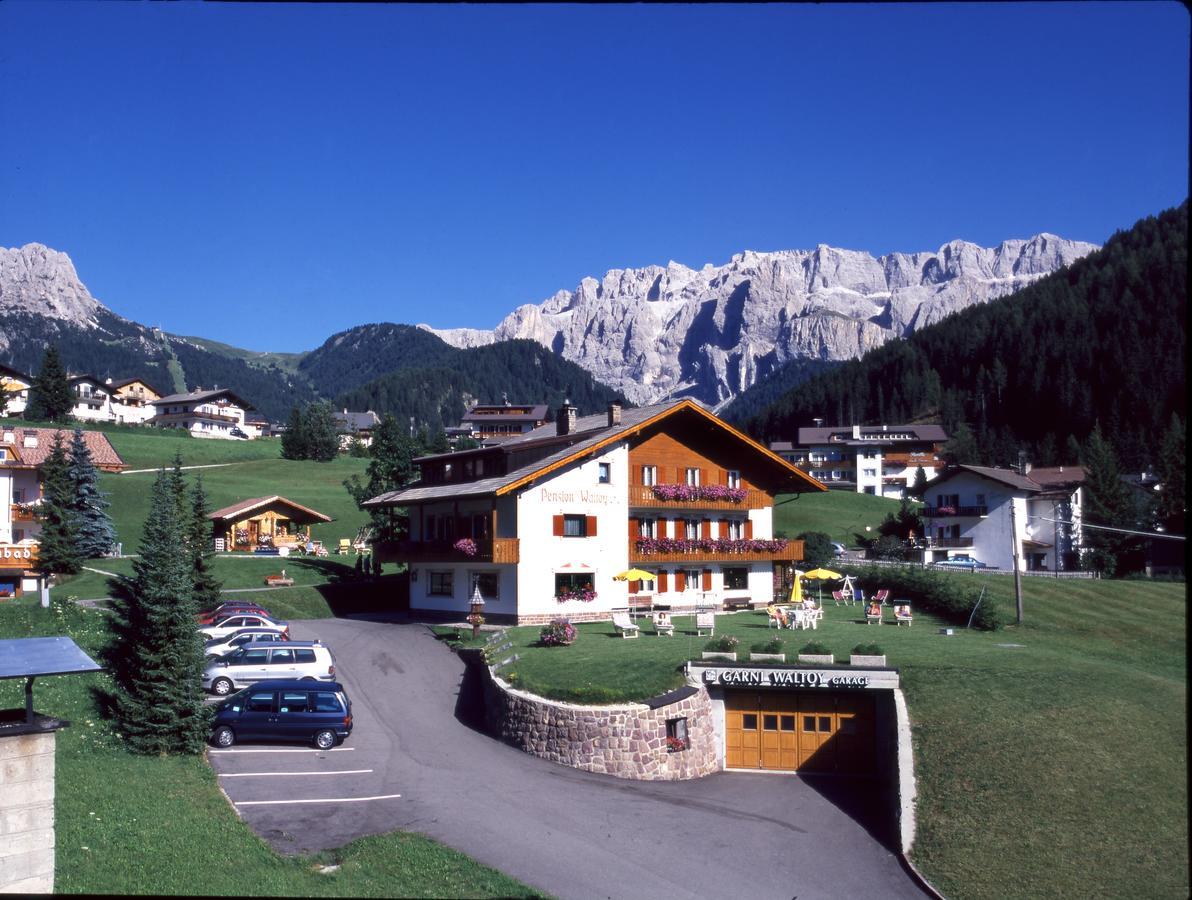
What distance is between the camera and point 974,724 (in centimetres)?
2491

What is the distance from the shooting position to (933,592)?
42750 mm

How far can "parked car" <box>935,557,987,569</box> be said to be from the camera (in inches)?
2308

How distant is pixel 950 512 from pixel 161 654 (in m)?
59.6

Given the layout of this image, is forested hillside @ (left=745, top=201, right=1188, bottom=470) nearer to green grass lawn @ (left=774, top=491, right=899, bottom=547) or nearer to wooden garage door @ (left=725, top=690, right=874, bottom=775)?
green grass lawn @ (left=774, top=491, right=899, bottom=547)

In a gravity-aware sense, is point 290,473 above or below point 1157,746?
above

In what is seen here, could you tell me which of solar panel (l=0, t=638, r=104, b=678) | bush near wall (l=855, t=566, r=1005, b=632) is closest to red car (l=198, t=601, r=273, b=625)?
solar panel (l=0, t=638, r=104, b=678)

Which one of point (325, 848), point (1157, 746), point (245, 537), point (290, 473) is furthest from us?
point (290, 473)

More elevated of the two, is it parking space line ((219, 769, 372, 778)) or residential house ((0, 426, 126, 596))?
residential house ((0, 426, 126, 596))

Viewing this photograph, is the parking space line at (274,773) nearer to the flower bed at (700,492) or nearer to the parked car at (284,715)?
the parked car at (284,715)

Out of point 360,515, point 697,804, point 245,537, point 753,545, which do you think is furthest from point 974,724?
point 360,515

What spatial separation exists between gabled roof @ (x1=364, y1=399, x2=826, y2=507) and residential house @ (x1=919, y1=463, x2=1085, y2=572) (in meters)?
21.0

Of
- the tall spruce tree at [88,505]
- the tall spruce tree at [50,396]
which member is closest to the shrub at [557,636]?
the tall spruce tree at [88,505]

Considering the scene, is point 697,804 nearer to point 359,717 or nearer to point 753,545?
point 359,717

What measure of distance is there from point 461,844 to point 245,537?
49.7 meters
